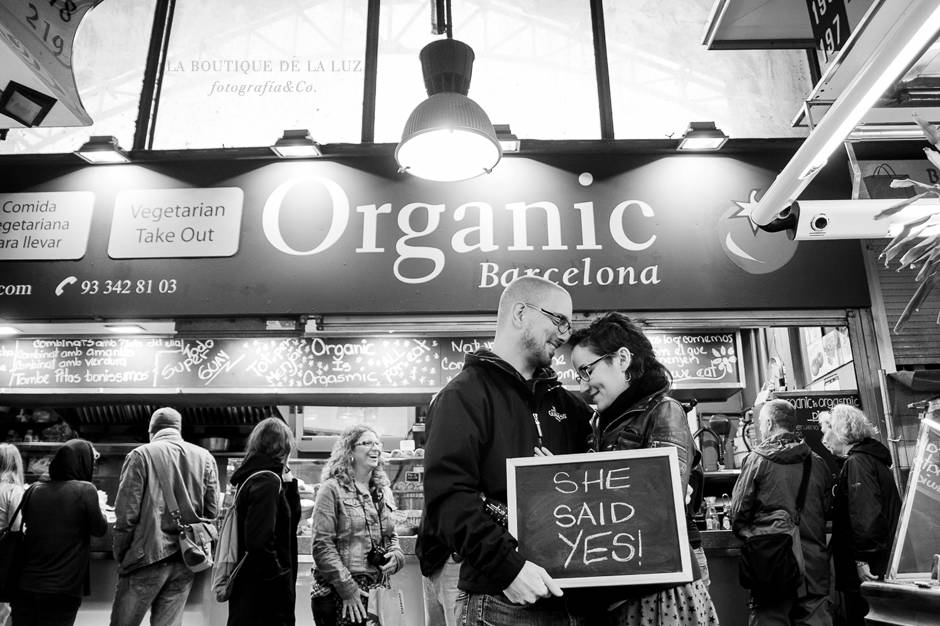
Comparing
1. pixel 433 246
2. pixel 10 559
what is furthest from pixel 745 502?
pixel 10 559

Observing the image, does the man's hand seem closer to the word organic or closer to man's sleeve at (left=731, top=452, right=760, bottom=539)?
the word organic

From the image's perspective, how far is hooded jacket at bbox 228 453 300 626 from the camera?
4.07 metres

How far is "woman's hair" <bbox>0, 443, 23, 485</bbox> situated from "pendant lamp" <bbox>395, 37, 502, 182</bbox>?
354 centimetres

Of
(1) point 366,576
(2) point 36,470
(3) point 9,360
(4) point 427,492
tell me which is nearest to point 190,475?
(1) point 366,576

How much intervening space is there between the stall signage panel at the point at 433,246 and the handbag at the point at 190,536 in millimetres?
1235

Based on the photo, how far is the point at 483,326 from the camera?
5.23m


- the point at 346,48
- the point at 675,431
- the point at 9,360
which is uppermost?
the point at 346,48

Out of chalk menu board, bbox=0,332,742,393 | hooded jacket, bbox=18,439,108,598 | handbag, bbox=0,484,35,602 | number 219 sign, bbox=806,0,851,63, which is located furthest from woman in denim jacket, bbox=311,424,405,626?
number 219 sign, bbox=806,0,851,63

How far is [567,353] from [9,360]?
14.0ft

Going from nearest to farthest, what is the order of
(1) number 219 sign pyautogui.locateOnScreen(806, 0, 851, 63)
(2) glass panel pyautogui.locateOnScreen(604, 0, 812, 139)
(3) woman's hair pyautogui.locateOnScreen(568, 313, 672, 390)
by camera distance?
1. (3) woman's hair pyautogui.locateOnScreen(568, 313, 672, 390)
2. (1) number 219 sign pyautogui.locateOnScreen(806, 0, 851, 63)
3. (2) glass panel pyautogui.locateOnScreen(604, 0, 812, 139)

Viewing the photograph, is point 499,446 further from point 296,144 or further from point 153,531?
point 296,144

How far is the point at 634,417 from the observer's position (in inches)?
93.1

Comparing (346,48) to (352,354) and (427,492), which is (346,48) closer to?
(352,354)

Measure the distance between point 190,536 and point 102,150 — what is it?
2918mm
